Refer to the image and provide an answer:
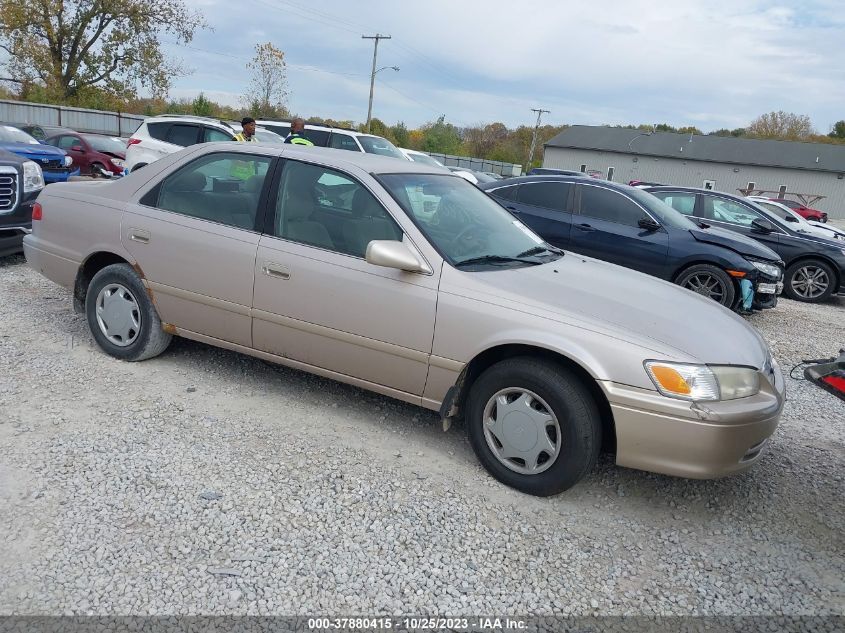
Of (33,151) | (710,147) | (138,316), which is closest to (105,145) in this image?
(33,151)

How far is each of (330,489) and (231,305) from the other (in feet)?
4.81

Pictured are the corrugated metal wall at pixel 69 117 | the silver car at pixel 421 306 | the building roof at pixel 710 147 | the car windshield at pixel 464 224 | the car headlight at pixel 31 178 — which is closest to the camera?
the silver car at pixel 421 306

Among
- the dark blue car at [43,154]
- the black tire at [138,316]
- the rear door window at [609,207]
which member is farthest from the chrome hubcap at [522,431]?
the dark blue car at [43,154]

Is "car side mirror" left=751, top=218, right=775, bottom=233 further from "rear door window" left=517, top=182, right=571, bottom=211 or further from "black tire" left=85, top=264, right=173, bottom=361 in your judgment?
"black tire" left=85, top=264, right=173, bottom=361

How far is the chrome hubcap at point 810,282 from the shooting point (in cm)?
1006

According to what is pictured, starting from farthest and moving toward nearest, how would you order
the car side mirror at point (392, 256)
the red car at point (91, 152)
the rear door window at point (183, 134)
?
1. the red car at point (91, 152)
2. the rear door window at point (183, 134)
3. the car side mirror at point (392, 256)

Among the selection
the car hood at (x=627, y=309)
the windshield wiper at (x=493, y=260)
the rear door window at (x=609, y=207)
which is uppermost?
the rear door window at (x=609, y=207)

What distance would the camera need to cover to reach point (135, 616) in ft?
7.88

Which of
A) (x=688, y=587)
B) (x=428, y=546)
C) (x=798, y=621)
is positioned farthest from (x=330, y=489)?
(x=798, y=621)

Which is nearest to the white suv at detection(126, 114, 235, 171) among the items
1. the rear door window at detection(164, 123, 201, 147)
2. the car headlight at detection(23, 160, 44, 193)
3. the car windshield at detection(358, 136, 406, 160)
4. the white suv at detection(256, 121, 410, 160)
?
the rear door window at detection(164, 123, 201, 147)

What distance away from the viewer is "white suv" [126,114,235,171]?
12.7 metres

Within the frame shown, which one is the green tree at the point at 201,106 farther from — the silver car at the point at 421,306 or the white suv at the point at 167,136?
the silver car at the point at 421,306

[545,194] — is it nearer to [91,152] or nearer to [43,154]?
[43,154]

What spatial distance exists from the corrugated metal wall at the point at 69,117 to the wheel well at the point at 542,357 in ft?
104
